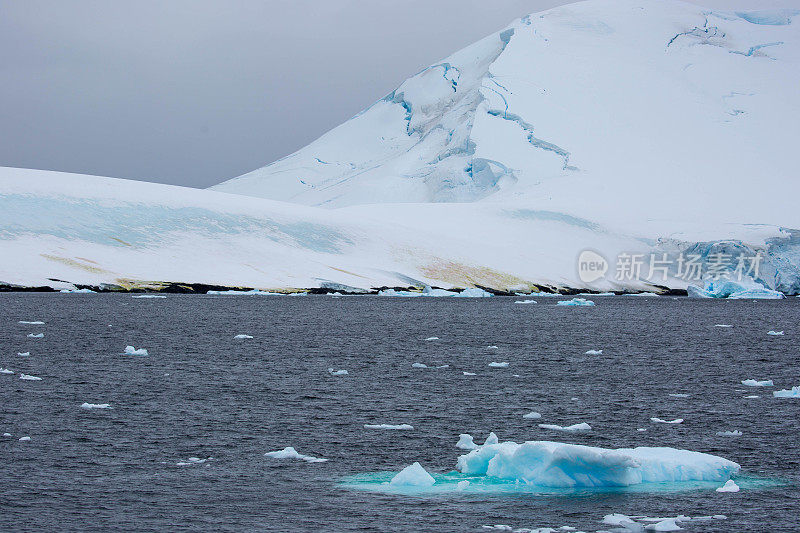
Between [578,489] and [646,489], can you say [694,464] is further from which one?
[578,489]

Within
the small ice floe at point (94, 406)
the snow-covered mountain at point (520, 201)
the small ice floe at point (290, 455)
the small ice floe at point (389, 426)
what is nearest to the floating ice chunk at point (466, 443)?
the small ice floe at point (389, 426)

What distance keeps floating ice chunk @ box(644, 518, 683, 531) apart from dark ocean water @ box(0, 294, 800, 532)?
932mm

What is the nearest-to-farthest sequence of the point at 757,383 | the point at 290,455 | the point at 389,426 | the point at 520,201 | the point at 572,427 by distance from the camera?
the point at 290,455 < the point at 572,427 < the point at 389,426 < the point at 757,383 < the point at 520,201

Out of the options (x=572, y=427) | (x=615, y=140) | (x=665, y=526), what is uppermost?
(x=615, y=140)

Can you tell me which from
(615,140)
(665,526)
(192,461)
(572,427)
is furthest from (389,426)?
(615,140)

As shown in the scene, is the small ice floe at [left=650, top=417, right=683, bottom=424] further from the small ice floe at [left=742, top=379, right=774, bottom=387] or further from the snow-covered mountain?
→ the snow-covered mountain

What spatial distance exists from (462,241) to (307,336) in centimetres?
7669

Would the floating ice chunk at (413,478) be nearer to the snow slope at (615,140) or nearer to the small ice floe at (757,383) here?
the small ice floe at (757,383)

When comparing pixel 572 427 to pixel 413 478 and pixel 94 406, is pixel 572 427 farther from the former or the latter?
pixel 94 406

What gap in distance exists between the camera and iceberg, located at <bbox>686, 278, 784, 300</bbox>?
96.8 m

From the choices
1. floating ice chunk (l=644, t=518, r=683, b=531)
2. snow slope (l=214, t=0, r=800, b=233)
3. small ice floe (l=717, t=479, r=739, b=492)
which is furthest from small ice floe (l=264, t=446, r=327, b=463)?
snow slope (l=214, t=0, r=800, b=233)

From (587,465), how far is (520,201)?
453 feet

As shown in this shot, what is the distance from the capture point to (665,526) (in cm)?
1418

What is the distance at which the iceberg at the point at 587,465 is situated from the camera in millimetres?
16406
